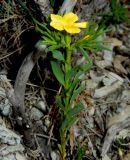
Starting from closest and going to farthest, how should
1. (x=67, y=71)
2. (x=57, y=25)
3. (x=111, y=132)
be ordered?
(x=57, y=25), (x=67, y=71), (x=111, y=132)

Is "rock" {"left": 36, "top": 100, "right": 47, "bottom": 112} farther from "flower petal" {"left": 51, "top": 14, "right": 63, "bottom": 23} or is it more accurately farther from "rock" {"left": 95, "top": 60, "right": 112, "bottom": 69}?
"flower petal" {"left": 51, "top": 14, "right": 63, "bottom": 23}

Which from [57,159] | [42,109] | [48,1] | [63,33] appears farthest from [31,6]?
[57,159]

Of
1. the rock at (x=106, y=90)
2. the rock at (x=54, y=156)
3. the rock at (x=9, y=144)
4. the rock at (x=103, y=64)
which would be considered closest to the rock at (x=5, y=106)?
the rock at (x=9, y=144)

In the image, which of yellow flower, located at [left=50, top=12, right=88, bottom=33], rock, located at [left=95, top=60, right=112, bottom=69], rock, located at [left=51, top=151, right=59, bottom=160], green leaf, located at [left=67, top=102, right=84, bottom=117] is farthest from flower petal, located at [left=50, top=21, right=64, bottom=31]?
rock, located at [left=95, top=60, right=112, bottom=69]

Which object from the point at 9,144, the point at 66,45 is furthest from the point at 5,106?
the point at 66,45

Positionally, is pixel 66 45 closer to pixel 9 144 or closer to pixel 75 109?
pixel 75 109

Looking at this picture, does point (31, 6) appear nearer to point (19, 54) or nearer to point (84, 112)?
point (19, 54)

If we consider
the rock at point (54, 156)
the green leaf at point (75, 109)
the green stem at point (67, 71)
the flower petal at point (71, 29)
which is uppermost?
the flower petal at point (71, 29)

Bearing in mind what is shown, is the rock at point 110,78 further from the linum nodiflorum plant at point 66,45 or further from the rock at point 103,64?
the linum nodiflorum plant at point 66,45
